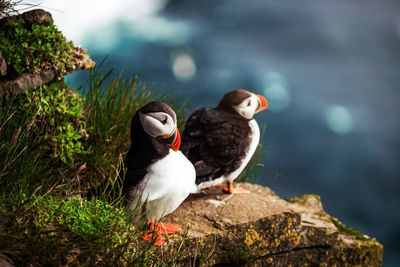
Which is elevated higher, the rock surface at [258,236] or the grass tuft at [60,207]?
the grass tuft at [60,207]

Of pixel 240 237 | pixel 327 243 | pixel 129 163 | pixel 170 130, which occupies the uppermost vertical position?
pixel 170 130

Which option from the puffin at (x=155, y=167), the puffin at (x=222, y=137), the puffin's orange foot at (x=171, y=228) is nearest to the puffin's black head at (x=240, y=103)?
the puffin at (x=222, y=137)

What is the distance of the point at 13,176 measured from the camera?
10.7 feet

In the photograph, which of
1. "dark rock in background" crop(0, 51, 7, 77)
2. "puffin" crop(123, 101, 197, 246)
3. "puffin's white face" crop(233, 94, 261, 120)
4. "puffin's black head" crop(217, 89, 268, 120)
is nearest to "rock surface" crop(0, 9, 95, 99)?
"dark rock in background" crop(0, 51, 7, 77)

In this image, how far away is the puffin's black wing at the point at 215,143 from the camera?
438 cm

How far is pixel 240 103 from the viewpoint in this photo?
467cm

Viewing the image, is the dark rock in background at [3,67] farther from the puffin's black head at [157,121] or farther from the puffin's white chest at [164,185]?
the puffin's white chest at [164,185]

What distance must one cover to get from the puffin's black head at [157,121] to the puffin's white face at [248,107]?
1287 mm

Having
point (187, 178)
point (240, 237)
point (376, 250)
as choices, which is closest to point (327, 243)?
point (376, 250)

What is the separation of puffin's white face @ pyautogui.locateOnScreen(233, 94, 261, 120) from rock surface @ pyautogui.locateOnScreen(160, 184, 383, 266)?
98 centimetres

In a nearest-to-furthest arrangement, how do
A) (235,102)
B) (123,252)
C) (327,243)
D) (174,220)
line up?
(123,252) → (174,220) → (235,102) → (327,243)

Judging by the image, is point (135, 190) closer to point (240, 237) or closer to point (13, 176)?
point (13, 176)

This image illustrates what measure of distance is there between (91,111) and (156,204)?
6.88 feet

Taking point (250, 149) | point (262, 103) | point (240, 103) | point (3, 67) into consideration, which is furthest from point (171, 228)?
point (3, 67)
